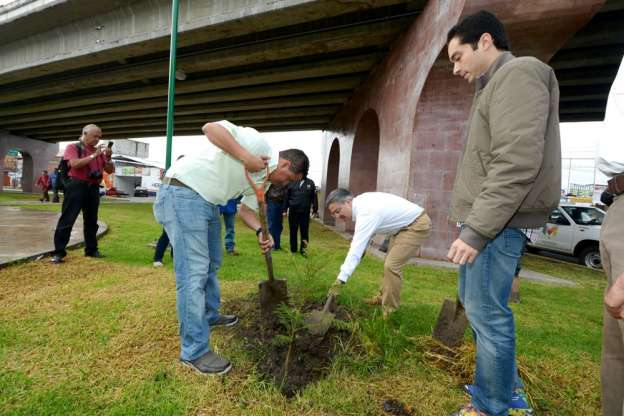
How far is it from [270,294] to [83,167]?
3.81 m

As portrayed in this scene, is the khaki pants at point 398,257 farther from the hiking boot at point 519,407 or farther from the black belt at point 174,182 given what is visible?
the black belt at point 174,182

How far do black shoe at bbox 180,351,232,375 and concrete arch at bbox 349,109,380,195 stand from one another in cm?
992

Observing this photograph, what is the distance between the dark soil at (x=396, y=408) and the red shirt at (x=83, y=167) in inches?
199

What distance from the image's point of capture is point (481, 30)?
5.61 feet

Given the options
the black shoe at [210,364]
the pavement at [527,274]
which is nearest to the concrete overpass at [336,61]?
the pavement at [527,274]

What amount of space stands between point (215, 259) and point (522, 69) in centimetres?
246

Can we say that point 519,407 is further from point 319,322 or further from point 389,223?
point 389,223

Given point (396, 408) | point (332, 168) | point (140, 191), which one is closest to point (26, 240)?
point (396, 408)

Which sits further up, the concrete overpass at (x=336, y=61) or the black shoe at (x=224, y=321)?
the concrete overpass at (x=336, y=61)

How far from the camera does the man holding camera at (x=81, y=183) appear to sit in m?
4.79

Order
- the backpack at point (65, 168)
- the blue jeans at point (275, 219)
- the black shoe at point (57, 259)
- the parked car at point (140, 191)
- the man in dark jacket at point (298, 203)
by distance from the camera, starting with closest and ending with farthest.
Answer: the black shoe at point (57, 259) < the backpack at point (65, 168) < the man in dark jacket at point (298, 203) < the blue jeans at point (275, 219) < the parked car at point (140, 191)

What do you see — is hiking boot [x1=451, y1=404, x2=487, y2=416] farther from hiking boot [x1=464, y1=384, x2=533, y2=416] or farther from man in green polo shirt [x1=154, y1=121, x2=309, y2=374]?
man in green polo shirt [x1=154, y1=121, x2=309, y2=374]

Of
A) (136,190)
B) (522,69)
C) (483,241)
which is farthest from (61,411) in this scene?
(136,190)

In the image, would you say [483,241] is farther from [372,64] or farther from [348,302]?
[372,64]
